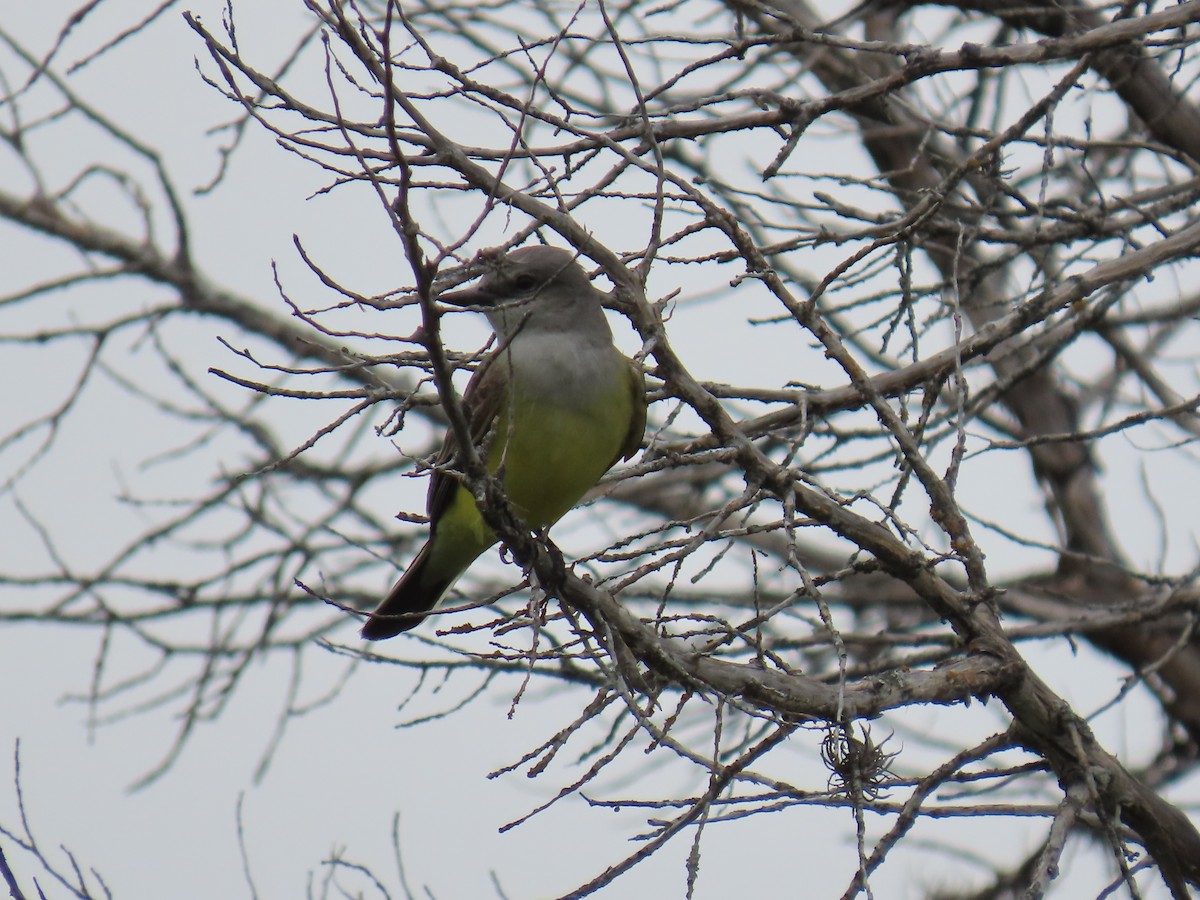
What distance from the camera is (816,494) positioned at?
152 inches

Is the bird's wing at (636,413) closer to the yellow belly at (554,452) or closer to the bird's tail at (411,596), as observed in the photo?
the yellow belly at (554,452)

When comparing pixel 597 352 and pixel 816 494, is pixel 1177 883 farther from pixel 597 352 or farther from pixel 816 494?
pixel 597 352

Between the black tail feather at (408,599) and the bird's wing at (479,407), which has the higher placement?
the bird's wing at (479,407)

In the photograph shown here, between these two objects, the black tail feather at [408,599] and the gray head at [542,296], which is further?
the black tail feather at [408,599]

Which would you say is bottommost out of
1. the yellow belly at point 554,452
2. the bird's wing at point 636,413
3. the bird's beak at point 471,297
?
the yellow belly at point 554,452

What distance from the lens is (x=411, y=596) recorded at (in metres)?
5.92

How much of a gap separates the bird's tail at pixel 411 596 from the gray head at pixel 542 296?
1030 millimetres

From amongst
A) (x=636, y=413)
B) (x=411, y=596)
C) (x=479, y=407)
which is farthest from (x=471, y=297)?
(x=411, y=596)

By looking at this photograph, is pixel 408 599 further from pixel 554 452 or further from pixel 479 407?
pixel 554 452

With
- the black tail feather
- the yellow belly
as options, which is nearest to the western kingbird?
the yellow belly

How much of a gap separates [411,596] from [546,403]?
52.9 inches

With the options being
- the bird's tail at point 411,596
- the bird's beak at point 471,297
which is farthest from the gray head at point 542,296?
the bird's tail at point 411,596

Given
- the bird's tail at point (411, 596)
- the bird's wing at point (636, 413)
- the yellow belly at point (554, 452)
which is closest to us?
the yellow belly at point (554, 452)

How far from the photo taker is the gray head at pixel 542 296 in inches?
199
